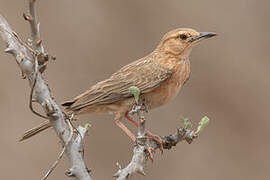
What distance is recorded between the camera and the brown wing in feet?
15.3

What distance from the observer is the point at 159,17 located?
7801 millimetres

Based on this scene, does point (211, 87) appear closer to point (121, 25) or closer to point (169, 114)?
point (169, 114)

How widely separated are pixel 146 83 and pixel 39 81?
2136mm

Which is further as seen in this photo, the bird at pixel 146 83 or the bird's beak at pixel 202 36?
the bird's beak at pixel 202 36

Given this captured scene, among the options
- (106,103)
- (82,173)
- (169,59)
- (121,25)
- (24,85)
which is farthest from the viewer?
(121,25)

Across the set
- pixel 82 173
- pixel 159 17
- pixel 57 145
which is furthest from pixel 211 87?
pixel 82 173

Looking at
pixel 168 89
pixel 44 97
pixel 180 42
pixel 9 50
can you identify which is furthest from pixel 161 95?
pixel 9 50

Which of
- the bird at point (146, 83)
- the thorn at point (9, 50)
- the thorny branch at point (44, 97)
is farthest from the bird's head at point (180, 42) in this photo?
the thorn at point (9, 50)

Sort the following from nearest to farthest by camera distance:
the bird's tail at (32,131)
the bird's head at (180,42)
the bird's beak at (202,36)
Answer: the bird's tail at (32,131), the bird's beak at (202,36), the bird's head at (180,42)

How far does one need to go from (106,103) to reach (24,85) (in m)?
2.69

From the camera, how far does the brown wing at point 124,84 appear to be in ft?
15.3

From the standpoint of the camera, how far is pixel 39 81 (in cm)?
293

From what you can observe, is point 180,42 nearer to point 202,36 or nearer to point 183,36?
point 183,36

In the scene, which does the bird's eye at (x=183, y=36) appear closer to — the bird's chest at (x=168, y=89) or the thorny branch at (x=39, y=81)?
the bird's chest at (x=168, y=89)
